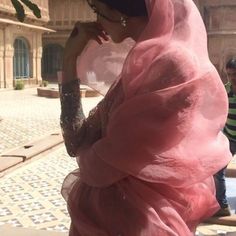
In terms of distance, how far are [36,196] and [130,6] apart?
10.7ft

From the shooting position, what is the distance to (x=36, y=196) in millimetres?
4070

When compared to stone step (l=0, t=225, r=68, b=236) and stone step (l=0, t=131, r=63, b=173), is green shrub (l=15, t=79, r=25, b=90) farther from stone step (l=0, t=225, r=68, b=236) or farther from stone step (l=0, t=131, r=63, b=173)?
stone step (l=0, t=225, r=68, b=236)

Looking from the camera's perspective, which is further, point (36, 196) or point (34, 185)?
point (34, 185)

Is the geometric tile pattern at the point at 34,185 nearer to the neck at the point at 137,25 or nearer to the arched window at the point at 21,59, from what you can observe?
the neck at the point at 137,25

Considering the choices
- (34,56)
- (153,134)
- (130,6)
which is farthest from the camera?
(34,56)

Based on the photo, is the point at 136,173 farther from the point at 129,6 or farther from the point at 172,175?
the point at 129,6

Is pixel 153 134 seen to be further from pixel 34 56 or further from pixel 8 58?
pixel 34 56

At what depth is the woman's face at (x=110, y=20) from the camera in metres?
1.05

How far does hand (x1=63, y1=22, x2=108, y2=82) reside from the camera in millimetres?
1178

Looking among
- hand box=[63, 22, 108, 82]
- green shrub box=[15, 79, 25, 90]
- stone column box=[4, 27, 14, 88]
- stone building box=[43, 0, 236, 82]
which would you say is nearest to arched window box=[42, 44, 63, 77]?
stone building box=[43, 0, 236, 82]

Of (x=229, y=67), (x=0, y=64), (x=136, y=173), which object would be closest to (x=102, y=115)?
(x=136, y=173)

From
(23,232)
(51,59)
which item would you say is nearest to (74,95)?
(23,232)

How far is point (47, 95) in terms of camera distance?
15.0 meters

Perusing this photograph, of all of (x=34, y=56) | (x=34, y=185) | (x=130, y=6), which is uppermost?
(x=130, y=6)
